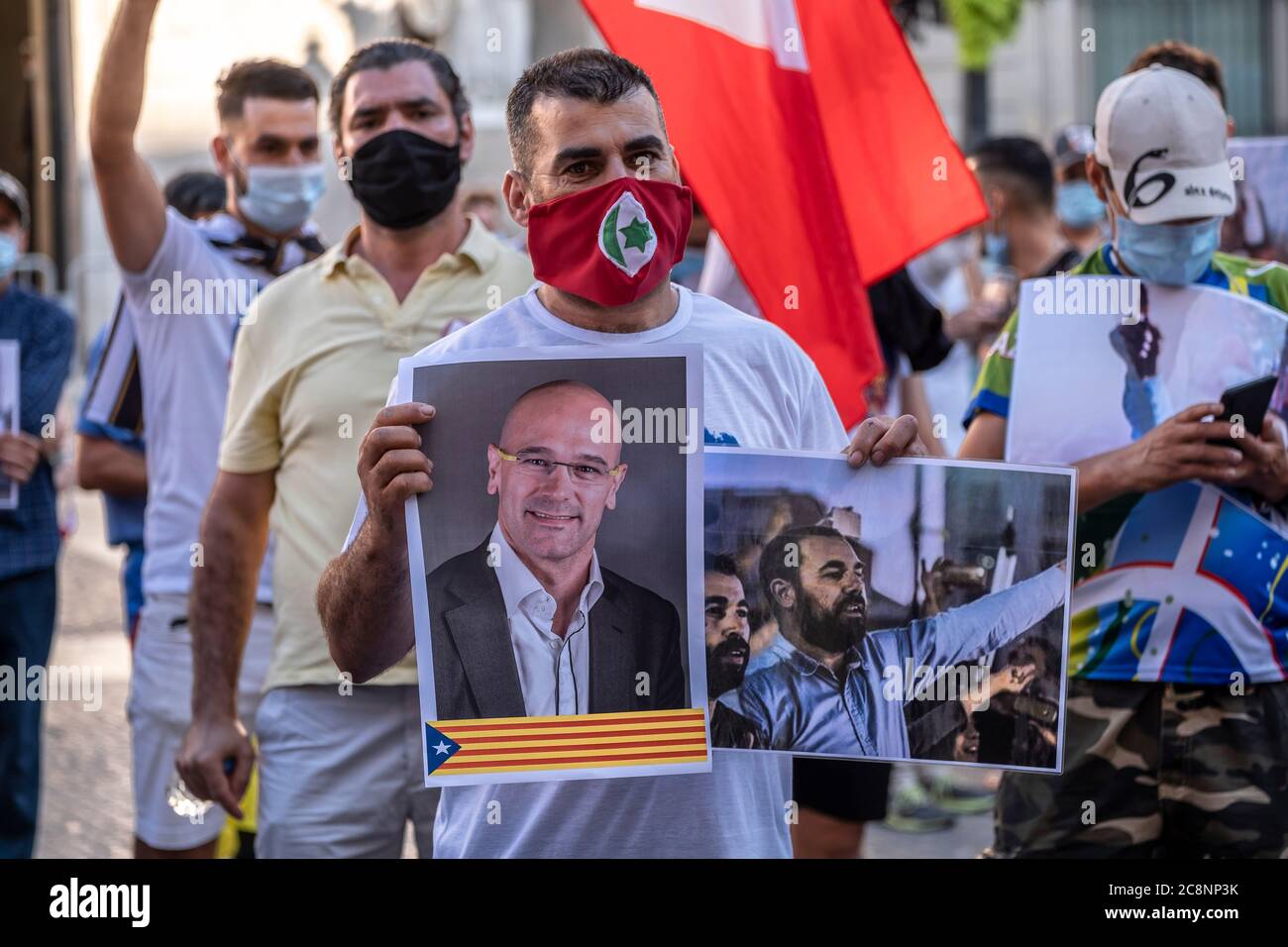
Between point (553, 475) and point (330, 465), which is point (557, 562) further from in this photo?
point (330, 465)

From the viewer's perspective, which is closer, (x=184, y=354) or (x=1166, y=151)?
(x=1166, y=151)

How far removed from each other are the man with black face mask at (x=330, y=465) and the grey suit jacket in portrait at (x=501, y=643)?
3.98 ft

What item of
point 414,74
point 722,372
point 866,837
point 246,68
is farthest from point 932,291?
point 722,372

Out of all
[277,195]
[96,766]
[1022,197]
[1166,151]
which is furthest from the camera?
[96,766]

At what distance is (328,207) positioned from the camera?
44.1ft

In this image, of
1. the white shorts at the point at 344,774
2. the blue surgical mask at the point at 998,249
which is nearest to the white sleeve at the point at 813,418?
the white shorts at the point at 344,774

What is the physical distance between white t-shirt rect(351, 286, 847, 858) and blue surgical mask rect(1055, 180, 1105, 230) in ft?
13.7

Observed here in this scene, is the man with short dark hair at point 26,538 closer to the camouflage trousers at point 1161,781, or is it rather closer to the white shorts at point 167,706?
the white shorts at point 167,706

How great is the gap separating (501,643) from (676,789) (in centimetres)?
39

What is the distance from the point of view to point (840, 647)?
2.66 metres

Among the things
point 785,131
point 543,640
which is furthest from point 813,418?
point 785,131

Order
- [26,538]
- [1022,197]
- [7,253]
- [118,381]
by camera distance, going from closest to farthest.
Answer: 1. [118,381]
2. [26,538]
3. [7,253]
4. [1022,197]

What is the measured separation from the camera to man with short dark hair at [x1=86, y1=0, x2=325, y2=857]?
472 centimetres
